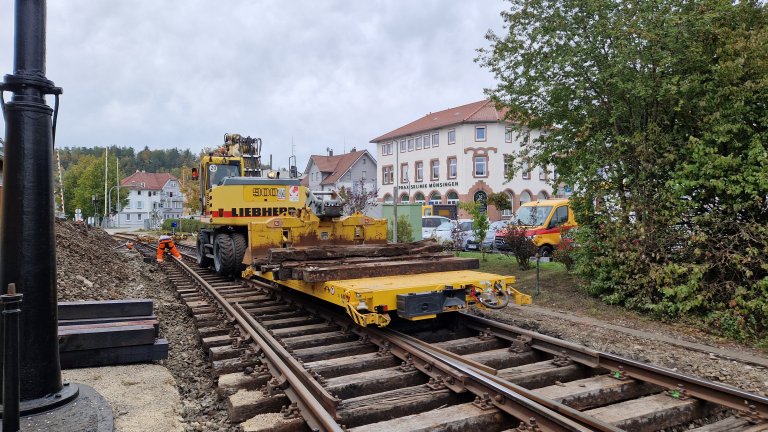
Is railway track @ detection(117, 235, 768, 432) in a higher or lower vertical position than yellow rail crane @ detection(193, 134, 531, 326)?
lower

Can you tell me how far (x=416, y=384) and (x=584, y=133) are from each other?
6837mm

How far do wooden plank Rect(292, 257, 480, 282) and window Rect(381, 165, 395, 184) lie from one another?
48.6 m

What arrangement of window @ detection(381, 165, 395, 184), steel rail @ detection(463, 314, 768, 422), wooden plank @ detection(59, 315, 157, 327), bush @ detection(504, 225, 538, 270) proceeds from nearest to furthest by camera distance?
1. steel rail @ detection(463, 314, 768, 422)
2. wooden plank @ detection(59, 315, 157, 327)
3. bush @ detection(504, 225, 538, 270)
4. window @ detection(381, 165, 395, 184)

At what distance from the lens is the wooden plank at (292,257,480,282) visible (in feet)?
19.3

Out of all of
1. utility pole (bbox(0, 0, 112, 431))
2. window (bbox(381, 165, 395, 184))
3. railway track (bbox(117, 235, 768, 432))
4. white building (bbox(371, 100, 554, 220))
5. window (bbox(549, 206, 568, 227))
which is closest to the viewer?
utility pole (bbox(0, 0, 112, 431))

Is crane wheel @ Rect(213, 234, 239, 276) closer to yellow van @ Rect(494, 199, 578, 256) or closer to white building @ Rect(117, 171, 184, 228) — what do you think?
yellow van @ Rect(494, 199, 578, 256)

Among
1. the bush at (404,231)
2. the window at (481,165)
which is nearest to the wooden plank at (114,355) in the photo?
the bush at (404,231)

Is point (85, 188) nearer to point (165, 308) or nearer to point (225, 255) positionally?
point (225, 255)

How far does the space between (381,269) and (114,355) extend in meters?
3.08

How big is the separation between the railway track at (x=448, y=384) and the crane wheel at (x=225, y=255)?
15.7 feet

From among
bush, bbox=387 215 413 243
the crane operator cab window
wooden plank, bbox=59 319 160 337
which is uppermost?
the crane operator cab window

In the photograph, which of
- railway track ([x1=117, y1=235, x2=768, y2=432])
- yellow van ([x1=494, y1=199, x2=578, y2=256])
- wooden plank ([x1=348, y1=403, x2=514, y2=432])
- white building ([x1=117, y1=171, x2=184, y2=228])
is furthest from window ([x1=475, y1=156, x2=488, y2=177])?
white building ([x1=117, y1=171, x2=184, y2=228])

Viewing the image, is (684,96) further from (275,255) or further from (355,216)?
(275,255)

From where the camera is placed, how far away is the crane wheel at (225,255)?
36.6ft
